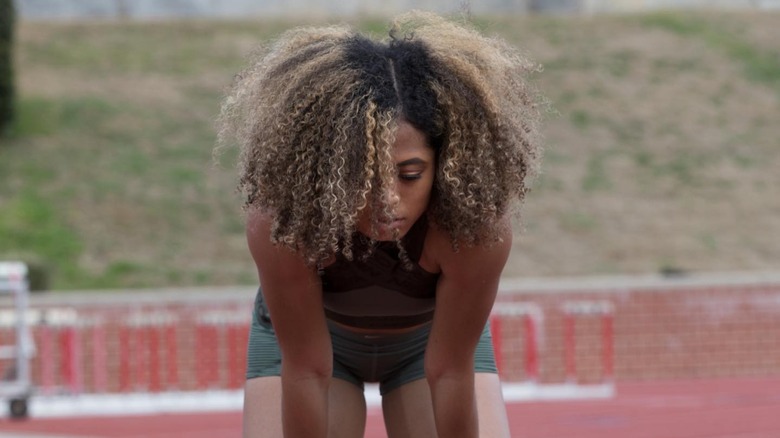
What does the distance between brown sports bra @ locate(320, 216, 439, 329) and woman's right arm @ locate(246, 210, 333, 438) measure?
0.36 feet

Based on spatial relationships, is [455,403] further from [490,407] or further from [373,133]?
[373,133]

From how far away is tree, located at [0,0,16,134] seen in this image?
25.0 m

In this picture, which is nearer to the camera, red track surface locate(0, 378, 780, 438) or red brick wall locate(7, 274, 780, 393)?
red track surface locate(0, 378, 780, 438)

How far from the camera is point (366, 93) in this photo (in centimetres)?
348

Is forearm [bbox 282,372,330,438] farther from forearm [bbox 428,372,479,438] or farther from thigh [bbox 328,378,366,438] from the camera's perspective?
thigh [bbox 328,378,366,438]

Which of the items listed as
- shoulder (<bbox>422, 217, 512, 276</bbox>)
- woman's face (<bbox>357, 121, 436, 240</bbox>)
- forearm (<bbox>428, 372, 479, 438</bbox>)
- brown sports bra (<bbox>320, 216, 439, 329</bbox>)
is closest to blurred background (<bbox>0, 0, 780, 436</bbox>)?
brown sports bra (<bbox>320, 216, 439, 329</bbox>)

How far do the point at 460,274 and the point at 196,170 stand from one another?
71.2 feet

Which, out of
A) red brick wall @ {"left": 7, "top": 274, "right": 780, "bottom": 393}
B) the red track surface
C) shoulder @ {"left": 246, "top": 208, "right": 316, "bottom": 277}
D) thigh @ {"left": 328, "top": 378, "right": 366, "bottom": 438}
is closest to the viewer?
shoulder @ {"left": 246, "top": 208, "right": 316, "bottom": 277}

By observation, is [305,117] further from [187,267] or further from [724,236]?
[724,236]

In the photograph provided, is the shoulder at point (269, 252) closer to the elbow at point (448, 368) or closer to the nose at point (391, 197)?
the nose at point (391, 197)

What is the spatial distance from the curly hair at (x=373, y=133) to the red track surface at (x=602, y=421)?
276 inches

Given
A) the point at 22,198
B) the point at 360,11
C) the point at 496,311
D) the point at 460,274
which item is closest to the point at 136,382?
the point at 496,311

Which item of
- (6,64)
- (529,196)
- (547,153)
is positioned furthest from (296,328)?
Result: (547,153)

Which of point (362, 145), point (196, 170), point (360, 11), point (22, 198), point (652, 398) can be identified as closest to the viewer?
point (362, 145)
